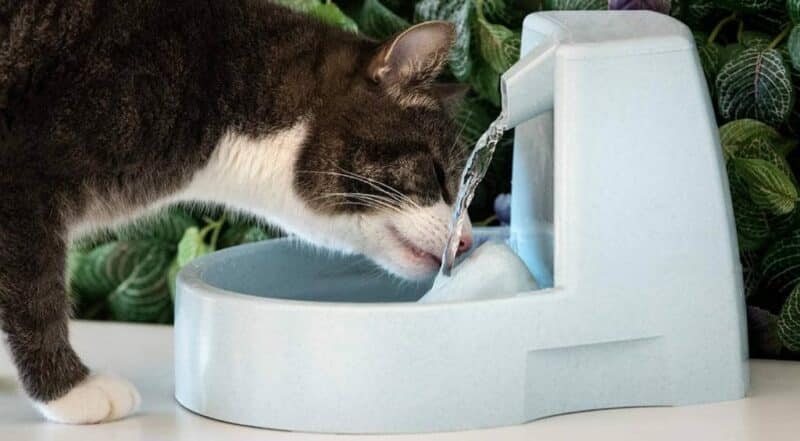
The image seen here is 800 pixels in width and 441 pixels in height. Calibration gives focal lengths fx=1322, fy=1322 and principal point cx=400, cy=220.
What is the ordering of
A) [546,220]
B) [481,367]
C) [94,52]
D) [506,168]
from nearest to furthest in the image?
[481,367]
[94,52]
[546,220]
[506,168]

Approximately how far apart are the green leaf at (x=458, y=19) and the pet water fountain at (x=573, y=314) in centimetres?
42

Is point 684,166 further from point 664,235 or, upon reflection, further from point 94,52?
point 94,52

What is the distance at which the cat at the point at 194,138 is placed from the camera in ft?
4.52

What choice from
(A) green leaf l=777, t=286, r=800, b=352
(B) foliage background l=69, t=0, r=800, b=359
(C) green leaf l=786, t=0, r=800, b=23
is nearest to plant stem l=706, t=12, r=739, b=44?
(B) foliage background l=69, t=0, r=800, b=359

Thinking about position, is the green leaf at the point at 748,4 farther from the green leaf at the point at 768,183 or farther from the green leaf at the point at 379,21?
the green leaf at the point at 379,21

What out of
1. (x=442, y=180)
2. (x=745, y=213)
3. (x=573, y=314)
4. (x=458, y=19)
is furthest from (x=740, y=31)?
(x=573, y=314)

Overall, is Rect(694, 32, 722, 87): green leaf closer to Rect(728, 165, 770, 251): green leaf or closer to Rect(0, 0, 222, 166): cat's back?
Rect(728, 165, 770, 251): green leaf

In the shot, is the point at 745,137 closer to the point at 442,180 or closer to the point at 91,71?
the point at 442,180

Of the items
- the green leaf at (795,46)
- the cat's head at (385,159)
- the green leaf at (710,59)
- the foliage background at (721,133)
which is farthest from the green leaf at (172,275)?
the green leaf at (795,46)

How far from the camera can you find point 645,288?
136cm

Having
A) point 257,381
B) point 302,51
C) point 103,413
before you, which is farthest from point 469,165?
point 103,413

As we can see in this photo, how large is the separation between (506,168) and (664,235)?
0.67m

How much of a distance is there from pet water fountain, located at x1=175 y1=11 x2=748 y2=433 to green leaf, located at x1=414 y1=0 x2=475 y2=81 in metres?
0.42

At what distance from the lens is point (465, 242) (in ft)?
5.02
